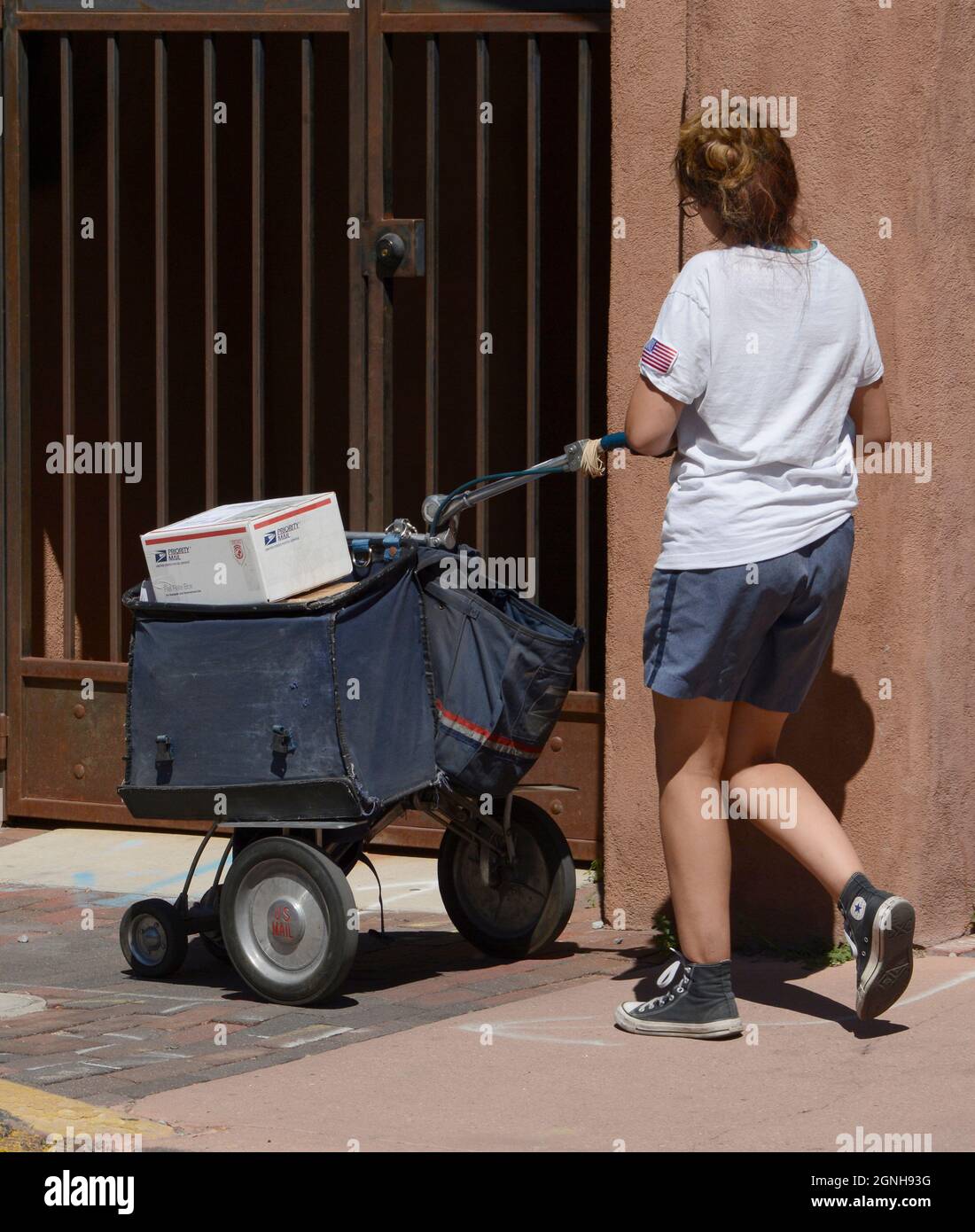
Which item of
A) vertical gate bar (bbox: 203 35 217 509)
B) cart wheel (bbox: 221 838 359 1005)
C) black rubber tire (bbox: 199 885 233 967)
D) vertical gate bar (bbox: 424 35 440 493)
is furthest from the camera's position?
vertical gate bar (bbox: 203 35 217 509)

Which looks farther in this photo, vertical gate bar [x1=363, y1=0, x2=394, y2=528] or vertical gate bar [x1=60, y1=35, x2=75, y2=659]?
vertical gate bar [x1=60, y1=35, x2=75, y2=659]

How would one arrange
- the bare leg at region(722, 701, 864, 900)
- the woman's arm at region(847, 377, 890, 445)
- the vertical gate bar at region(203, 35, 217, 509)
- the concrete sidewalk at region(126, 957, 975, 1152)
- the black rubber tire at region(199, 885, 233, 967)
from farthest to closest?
the vertical gate bar at region(203, 35, 217, 509)
the black rubber tire at region(199, 885, 233, 967)
the woman's arm at region(847, 377, 890, 445)
the bare leg at region(722, 701, 864, 900)
the concrete sidewalk at region(126, 957, 975, 1152)

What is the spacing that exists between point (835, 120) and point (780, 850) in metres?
2.02

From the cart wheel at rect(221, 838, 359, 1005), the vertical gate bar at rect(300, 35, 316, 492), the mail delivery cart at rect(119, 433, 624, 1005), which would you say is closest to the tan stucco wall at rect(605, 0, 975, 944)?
the mail delivery cart at rect(119, 433, 624, 1005)

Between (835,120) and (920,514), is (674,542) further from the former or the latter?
(835,120)

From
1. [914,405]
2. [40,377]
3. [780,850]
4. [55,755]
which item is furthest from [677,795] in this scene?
[40,377]

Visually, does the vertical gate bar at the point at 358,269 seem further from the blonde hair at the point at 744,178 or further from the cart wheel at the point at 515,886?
the blonde hair at the point at 744,178

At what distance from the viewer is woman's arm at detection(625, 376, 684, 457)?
4289 millimetres

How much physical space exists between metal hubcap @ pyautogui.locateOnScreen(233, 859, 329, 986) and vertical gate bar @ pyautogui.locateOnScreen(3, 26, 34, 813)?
287 centimetres

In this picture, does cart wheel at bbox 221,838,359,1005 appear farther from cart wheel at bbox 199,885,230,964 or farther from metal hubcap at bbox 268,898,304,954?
cart wheel at bbox 199,885,230,964

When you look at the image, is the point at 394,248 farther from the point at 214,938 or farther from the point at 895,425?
the point at 214,938

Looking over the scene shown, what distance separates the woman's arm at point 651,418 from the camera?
4289mm

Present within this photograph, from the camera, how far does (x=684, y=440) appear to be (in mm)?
4398

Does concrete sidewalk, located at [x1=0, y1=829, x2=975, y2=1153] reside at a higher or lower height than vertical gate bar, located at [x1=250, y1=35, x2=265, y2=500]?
lower
